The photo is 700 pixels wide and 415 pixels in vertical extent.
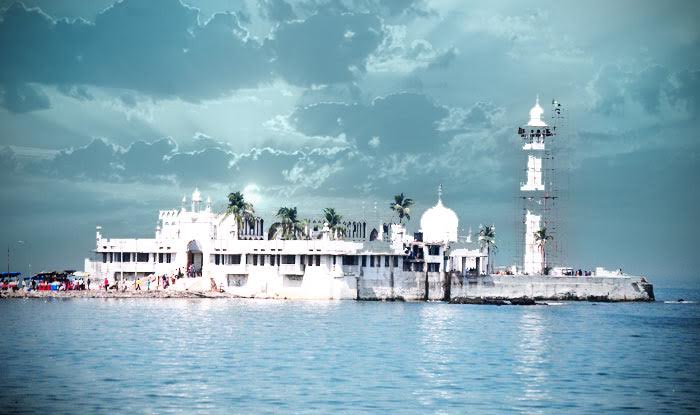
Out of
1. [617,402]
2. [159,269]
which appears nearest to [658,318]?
[159,269]

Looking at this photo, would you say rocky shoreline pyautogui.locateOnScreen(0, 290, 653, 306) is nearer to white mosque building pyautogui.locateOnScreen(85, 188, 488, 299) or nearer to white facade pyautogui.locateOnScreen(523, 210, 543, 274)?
white mosque building pyautogui.locateOnScreen(85, 188, 488, 299)

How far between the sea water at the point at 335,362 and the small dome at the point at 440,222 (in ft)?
132

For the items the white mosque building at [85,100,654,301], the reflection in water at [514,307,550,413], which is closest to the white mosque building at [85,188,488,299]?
the white mosque building at [85,100,654,301]

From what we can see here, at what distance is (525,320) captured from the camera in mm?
94500

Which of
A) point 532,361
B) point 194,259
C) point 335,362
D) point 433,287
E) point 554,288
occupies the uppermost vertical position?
point 194,259

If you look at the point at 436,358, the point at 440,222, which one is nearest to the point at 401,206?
the point at 440,222

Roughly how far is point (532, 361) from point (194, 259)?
7172cm

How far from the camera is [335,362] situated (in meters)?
57.4

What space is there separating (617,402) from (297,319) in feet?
147

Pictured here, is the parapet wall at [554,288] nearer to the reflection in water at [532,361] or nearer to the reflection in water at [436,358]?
the reflection in water at [436,358]

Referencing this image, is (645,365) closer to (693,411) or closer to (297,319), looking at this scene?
(693,411)

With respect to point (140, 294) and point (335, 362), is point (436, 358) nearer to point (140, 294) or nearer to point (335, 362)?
point (335, 362)

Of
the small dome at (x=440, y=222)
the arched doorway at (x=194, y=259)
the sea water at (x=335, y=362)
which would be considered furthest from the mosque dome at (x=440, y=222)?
the sea water at (x=335, y=362)

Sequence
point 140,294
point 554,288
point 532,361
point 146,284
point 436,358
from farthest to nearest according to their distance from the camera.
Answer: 1. point 554,288
2. point 146,284
3. point 140,294
4. point 436,358
5. point 532,361
